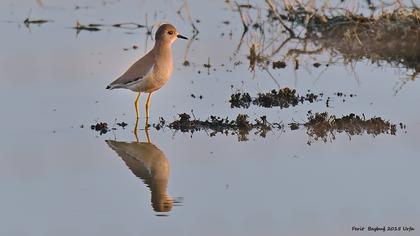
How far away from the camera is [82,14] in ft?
56.1

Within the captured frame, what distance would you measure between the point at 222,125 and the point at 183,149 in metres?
0.85

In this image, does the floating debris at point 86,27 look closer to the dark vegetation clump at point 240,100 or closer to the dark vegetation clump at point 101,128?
the dark vegetation clump at point 240,100

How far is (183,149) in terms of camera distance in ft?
31.6

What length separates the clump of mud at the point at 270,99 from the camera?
1132cm

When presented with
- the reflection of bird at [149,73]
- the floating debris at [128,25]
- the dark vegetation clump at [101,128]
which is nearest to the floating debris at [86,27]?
the floating debris at [128,25]

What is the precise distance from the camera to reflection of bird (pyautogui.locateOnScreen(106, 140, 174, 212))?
8.15 metres

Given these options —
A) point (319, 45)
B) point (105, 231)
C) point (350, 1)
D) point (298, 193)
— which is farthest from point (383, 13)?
point (105, 231)

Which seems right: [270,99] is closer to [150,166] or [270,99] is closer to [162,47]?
[162,47]

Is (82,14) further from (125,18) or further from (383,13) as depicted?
(383,13)

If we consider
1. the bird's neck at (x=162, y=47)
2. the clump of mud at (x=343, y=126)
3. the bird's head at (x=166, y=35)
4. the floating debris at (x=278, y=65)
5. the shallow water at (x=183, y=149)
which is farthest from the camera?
the floating debris at (x=278, y=65)

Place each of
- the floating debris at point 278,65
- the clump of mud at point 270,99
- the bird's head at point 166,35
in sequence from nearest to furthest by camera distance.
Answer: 1. the bird's head at point 166,35
2. the clump of mud at point 270,99
3. the floating debris at point 278,65

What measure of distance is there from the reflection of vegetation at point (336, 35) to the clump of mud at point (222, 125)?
2904 millimetres

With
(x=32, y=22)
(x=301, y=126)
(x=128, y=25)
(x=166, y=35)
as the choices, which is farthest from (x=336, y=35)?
(x=301, y=126)

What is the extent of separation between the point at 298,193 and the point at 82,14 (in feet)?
30.9
